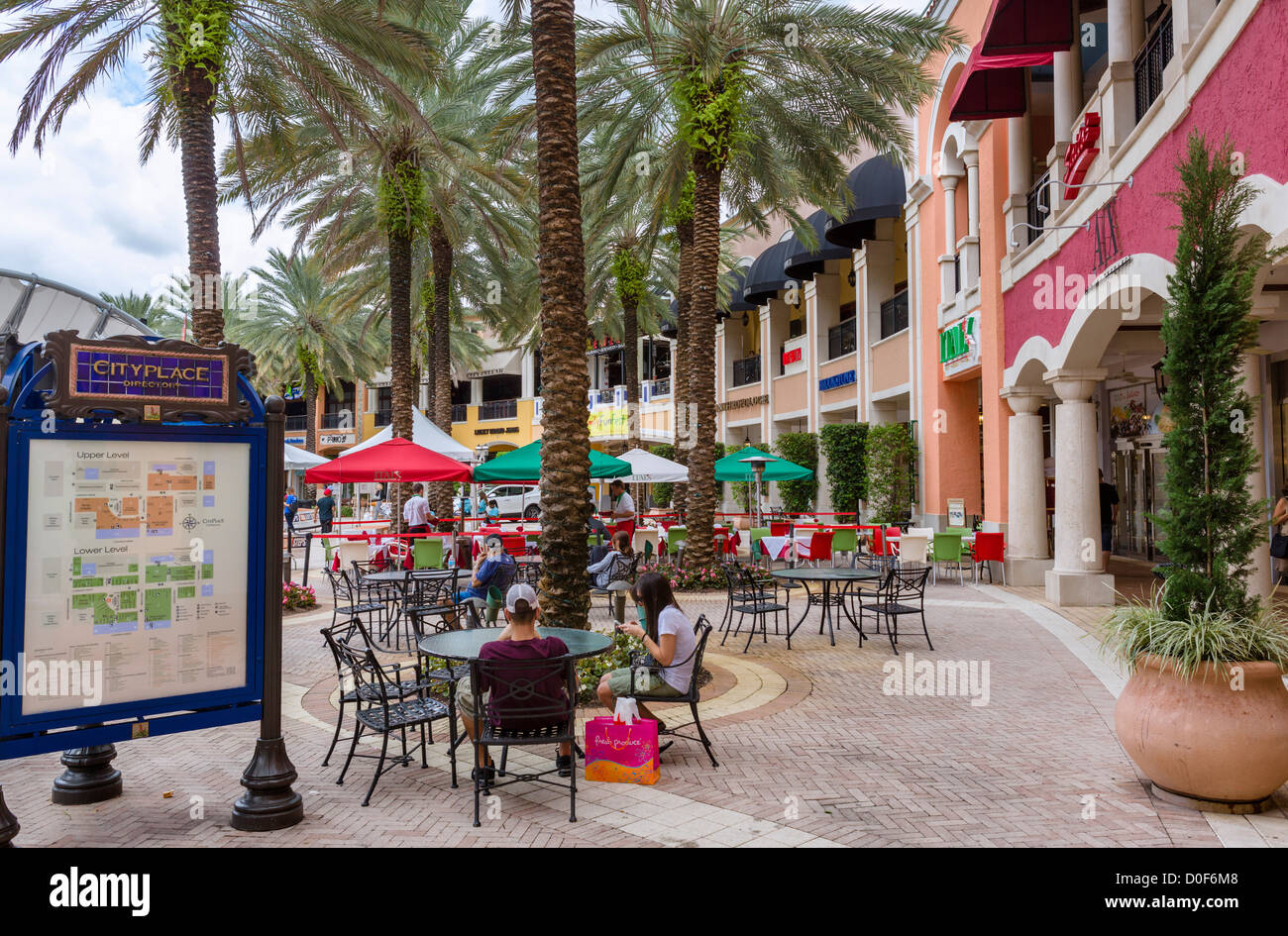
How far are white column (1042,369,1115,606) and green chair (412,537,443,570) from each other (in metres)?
9.65

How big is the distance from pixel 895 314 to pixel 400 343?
533 inches

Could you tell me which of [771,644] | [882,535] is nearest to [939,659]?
[771,644]

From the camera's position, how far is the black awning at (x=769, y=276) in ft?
96.0

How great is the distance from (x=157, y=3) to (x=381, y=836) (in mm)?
11474

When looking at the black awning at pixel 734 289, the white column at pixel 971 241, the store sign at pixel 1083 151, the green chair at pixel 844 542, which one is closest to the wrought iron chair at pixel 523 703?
the store sign at pixel 1083 151

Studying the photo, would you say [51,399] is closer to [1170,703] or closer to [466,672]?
[466,672]

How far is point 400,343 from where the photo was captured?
64.0 ft

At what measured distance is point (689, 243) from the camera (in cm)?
1948

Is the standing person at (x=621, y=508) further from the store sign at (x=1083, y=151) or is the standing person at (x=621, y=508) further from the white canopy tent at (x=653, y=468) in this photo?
the store sign at (x=1083, y=151)

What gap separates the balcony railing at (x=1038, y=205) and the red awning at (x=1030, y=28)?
2657 millimetres

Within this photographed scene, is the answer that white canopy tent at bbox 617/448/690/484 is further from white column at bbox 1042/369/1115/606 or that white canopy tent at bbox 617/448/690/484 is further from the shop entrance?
the shop entrance

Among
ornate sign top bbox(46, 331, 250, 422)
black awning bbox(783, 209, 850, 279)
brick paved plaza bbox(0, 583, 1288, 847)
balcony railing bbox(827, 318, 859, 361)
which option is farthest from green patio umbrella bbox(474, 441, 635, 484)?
balcony railing bbox(827, 318, 859, 361)

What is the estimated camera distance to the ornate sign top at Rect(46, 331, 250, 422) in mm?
4539

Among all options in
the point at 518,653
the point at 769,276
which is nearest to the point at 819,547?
the point at 518,653
